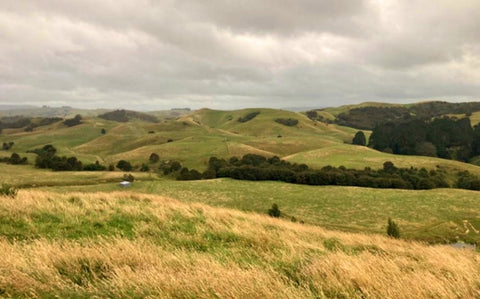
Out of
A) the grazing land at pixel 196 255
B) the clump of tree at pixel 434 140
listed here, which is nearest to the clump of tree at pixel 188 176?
the grazing land at pixel 196 255

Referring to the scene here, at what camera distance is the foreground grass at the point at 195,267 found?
570 centimetres

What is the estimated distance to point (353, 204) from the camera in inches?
1991

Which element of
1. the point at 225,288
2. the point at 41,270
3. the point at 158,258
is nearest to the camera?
the point at 225,288

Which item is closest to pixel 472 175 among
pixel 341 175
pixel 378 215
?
pixel 341 175

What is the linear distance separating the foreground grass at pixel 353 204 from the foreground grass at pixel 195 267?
92.2ft

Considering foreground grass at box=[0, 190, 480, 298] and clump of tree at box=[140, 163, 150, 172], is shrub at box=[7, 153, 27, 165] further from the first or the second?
foreground grass at box=[0, 190, 480, 298]

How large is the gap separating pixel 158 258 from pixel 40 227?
22.7 ft

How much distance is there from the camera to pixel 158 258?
25.0ft

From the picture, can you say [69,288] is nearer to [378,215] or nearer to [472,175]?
[378,215]

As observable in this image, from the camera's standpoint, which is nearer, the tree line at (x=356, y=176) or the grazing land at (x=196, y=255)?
the grazing land at (x=196, y=255)

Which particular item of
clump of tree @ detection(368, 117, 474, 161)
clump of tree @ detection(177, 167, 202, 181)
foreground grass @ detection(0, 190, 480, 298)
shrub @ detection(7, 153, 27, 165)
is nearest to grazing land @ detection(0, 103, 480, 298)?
foreground grass @ detection(0, 190, 480, 298)

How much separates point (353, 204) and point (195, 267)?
4886 centimetres

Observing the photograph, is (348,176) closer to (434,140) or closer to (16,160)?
(434,140)

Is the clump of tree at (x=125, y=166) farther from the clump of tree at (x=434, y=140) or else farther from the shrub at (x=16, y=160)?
the clump of tree at (x=434, y=140)
